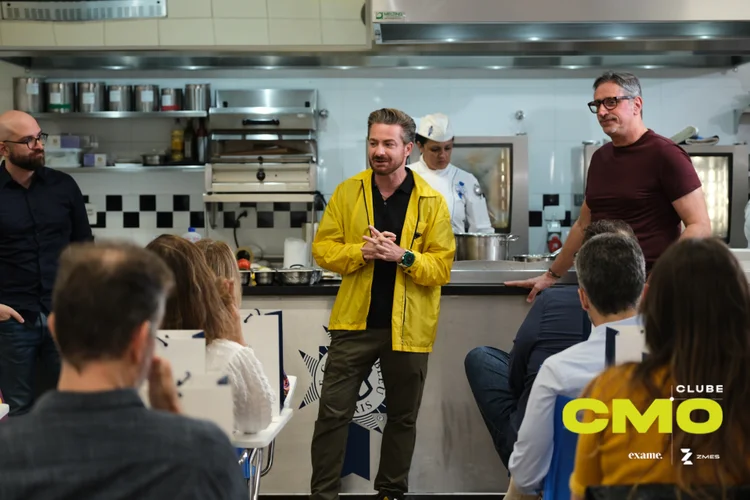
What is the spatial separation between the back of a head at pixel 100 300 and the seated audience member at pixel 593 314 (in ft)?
3.50

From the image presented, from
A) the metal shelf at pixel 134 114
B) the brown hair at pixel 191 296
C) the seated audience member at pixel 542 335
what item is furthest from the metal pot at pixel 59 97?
the brown hair at pixel 191 296

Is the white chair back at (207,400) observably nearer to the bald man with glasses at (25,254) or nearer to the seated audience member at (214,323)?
the seated audience member at (214,323)

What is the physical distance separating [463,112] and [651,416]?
5.02 meters

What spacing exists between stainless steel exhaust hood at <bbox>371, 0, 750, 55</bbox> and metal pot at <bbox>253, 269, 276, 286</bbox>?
1.77m

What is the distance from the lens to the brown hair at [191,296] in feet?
6.11

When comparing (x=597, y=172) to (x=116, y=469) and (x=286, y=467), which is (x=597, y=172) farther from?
(x=116, y=469)

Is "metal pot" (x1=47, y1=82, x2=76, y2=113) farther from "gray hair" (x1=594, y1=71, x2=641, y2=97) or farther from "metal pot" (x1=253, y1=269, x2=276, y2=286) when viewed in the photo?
"gray hair" (x1=594, y1=71, x2=641, y2=97)

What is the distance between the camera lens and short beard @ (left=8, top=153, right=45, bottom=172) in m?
3.67

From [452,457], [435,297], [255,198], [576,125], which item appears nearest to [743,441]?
[435,297]

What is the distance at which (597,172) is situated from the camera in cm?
359

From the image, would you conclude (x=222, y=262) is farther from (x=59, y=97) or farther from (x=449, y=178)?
(x=59, y=97)

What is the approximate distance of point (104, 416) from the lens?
105 cm

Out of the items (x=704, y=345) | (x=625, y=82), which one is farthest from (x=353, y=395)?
(x=704, y=345)

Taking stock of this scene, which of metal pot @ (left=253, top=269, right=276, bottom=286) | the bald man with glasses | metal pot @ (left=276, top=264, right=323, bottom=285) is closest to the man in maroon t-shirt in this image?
metal pot @ (left=276, top=264, right=323, bottom=285)
